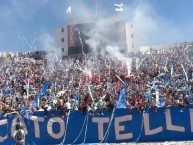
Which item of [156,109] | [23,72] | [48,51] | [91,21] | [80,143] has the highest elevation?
[91,21]

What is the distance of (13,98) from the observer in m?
31.3

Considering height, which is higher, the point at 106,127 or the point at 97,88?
the point at 97,88

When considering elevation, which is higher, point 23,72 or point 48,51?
point 48,51

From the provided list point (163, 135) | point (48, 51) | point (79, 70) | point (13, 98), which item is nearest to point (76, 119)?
point (163, 135)

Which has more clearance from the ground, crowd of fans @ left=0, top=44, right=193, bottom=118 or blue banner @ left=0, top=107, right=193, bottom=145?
crowd of fans @ left=0, top=44, right=193, bottom=118

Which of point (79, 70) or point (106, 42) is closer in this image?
point (79, 70)

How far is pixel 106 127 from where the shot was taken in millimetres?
20984

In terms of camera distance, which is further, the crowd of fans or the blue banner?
the crowd of fans

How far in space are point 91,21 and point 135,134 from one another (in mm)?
82976

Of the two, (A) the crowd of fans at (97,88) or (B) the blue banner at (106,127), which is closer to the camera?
(B) the blue banner at (106,127)

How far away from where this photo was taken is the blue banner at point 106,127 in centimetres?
2034

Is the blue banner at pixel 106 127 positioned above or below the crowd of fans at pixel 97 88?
below

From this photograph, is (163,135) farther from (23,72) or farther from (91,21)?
(91,21)

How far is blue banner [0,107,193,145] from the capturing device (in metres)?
20.3
